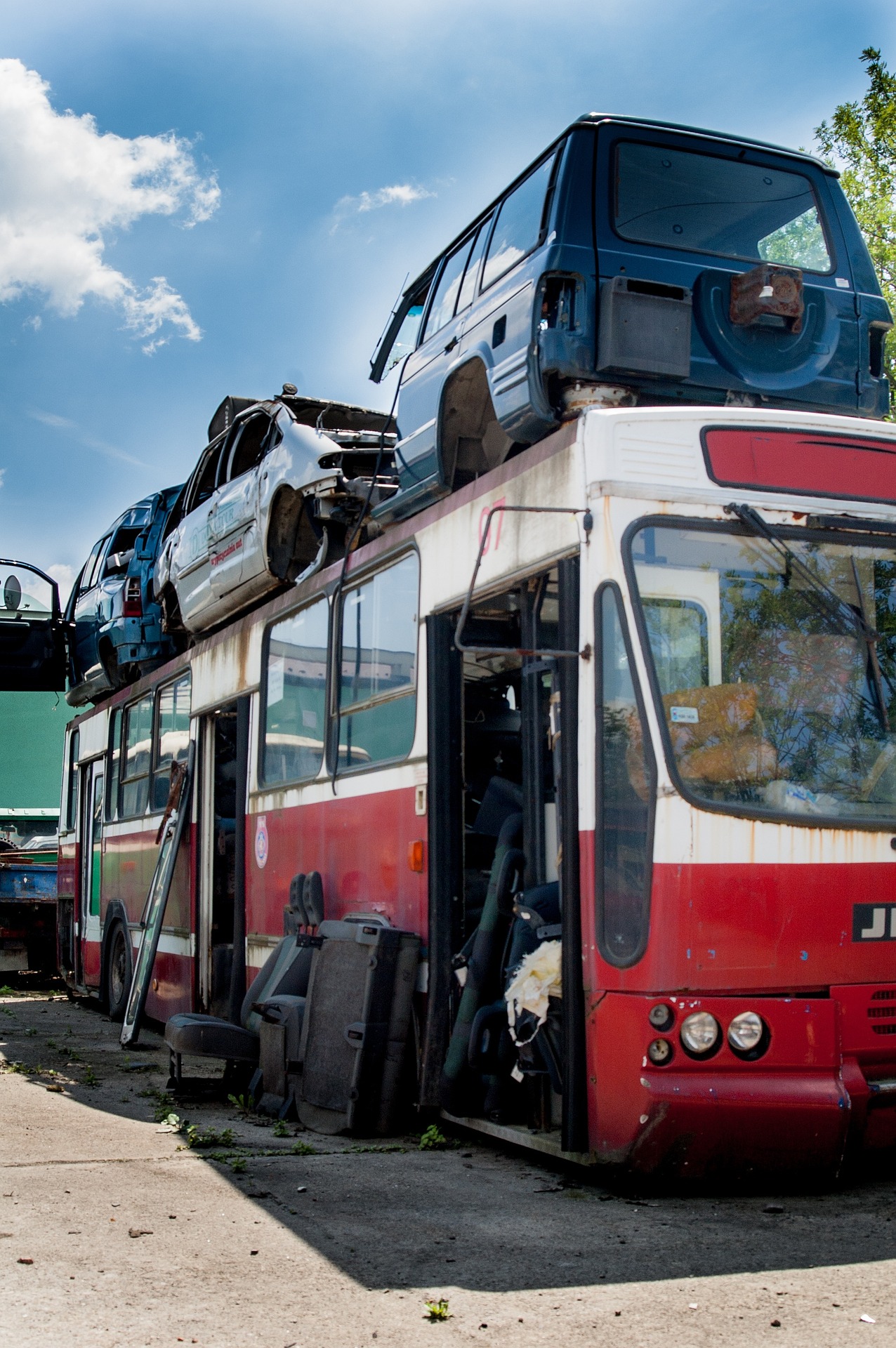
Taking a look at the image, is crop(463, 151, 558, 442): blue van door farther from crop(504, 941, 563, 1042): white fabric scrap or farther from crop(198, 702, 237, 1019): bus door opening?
crop(198, 702, 237, 1019): bus door opening

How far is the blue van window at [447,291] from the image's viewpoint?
7969mm

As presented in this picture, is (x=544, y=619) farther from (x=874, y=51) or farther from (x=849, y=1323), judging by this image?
(x=874, y=51)

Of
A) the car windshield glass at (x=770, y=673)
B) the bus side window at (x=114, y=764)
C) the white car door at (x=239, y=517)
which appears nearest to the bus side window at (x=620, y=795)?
the car windshield glass at (x=770, y=673)

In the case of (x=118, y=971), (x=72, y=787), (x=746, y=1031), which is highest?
(x=72, y=787)

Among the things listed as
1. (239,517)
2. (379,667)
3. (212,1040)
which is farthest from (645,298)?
(239,517)

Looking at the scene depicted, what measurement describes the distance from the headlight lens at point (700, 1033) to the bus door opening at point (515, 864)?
19.2 inches

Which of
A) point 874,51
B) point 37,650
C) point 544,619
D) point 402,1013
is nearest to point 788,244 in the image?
point 544,619

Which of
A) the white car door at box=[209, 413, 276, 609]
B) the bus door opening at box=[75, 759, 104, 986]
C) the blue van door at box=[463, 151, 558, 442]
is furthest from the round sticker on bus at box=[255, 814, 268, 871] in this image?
the bus door opening at box=[75, 759, 104, 986]

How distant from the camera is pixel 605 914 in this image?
5348mm

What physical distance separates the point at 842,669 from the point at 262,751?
16.0 feet

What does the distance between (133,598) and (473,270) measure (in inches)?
306

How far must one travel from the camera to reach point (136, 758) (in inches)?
541

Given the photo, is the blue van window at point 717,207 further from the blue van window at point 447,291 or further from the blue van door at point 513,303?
the blue van window at point 447,291

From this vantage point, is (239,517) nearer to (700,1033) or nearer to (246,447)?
(246,447)
